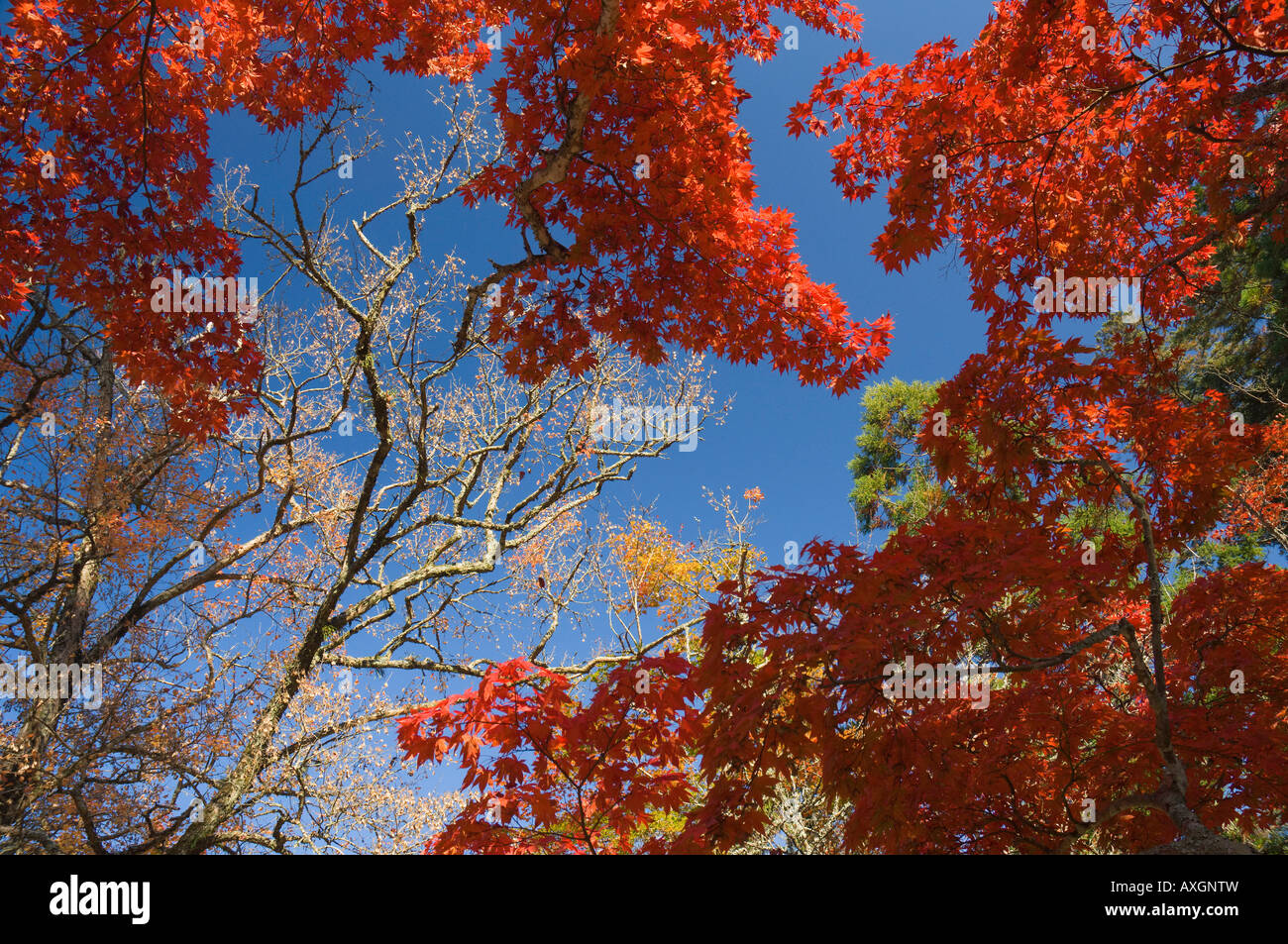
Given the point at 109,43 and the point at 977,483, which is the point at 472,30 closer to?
the point at 109,43

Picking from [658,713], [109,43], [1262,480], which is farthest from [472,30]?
[1262,480]

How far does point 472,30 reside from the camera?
7609mm

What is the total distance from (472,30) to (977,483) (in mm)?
7420

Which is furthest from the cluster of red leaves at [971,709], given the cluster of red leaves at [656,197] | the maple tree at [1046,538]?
the cluster of red leaves at [656,197]

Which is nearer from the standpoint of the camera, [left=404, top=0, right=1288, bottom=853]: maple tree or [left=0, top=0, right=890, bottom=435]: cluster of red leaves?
[left=404, top=0, right=1288, bottom=853]: maple tree

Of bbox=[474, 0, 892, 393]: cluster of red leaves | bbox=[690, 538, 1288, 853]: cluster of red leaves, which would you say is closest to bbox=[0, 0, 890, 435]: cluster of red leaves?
bbox=[474, 0, 892, 393]: cluster of red leaves

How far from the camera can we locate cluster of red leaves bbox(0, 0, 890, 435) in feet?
15.7

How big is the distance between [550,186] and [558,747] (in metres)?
4.37

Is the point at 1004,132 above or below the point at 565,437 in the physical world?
above

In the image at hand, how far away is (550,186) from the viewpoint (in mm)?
5469

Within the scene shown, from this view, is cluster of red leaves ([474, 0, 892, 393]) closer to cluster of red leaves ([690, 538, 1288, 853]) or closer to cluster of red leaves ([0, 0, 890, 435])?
cluster of red leaves ([0, 0, 890, 435])

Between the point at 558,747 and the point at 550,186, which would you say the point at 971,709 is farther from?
the point at 550,186

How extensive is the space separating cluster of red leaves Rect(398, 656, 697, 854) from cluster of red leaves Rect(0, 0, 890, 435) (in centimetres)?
316

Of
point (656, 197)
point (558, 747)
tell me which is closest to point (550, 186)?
point (656, 197)
